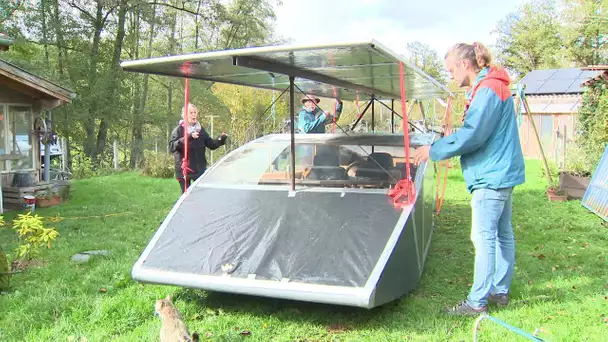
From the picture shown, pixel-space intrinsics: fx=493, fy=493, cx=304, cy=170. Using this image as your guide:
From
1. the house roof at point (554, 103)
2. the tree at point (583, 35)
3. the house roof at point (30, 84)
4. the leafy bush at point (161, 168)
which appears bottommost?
the leafy bush at point (161, 168)

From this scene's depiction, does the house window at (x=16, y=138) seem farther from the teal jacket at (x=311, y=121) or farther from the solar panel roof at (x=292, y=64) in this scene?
the solar panel roof at (x=292, y=64)

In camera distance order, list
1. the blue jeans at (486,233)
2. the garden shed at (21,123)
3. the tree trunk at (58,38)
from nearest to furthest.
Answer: the blue jeans at (486,233) < the garden shed at (21,123) < the tree trunk at (58,38)

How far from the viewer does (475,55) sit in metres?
3.78

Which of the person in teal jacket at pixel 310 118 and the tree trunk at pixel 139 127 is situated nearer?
the person in teal jacket at pixel 310 118

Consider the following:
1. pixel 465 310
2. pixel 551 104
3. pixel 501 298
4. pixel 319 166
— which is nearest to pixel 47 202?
pixel 319 166

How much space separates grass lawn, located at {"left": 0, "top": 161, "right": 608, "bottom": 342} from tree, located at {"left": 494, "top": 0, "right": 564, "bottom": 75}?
39.8 m

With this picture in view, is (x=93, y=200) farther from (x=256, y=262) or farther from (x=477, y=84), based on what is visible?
(x=477, y=84)

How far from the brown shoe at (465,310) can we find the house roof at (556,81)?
78.5 feet

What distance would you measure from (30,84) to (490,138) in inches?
347

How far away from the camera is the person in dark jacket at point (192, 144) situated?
22.4 ft

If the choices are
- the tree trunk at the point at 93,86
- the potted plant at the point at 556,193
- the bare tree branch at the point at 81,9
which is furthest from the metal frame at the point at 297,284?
the bare tree branch at the point at 81,9

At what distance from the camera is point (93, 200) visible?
10.6 meters

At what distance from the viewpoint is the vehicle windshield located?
15.9 feet

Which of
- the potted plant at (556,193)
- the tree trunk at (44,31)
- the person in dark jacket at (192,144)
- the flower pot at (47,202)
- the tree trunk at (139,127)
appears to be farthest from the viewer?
the tree trunk at (139,127)
